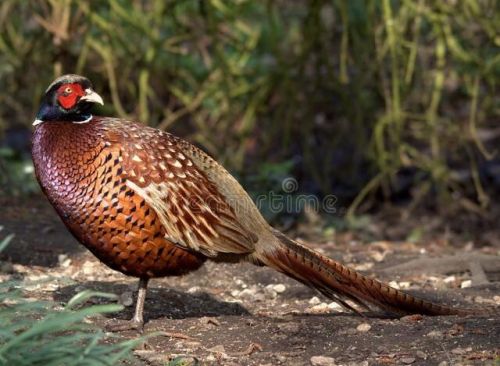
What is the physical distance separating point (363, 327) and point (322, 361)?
1.45 feet

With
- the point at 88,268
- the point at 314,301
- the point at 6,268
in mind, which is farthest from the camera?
the point at 88,268

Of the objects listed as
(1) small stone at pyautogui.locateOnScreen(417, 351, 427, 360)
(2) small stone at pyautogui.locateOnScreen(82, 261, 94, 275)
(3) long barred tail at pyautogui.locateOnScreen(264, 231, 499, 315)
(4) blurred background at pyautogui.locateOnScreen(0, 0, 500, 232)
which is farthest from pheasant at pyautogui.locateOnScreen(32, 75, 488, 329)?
(4) blurred background at pyautogui.locateOnScreen(0, 0, 500, 232)

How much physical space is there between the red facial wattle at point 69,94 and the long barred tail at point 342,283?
1144 millimetres

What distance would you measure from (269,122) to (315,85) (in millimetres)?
832

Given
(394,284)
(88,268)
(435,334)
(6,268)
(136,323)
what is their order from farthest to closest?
(88,268) < (394,284) < (6,268) < (136,323) < (435,334)

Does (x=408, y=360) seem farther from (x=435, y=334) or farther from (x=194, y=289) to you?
(x=194, y=289)

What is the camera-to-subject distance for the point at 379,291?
Result: 4367 millimetres

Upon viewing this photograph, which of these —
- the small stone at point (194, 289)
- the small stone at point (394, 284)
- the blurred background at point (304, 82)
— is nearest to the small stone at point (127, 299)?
the small stone at point (194, 289)

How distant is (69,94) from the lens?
4441 mm

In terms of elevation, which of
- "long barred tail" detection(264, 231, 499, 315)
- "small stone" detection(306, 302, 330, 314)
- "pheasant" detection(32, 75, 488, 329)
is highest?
"pheasant" detection(32, 75, 488, 329)

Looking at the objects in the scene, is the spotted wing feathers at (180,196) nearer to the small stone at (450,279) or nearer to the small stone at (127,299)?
the small stone at (127,299)

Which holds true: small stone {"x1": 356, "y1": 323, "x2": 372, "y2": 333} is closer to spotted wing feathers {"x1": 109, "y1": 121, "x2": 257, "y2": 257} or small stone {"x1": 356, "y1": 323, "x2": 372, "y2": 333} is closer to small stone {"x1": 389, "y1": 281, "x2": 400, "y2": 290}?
spotted wing feathers {"x1": 109, "y1": 121, "x2": 257, "y2": 257}

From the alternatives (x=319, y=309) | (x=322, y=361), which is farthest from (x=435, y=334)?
(x=319, y=309)

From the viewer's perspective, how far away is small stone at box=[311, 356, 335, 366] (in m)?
3.78
